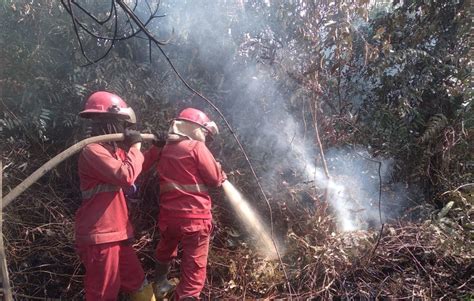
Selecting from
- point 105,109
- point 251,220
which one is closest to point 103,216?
point 105,109

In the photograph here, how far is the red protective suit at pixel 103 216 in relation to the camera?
10.8 feet

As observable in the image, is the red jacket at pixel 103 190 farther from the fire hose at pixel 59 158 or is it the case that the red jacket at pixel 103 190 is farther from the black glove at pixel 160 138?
the black glove at pixel 160 138

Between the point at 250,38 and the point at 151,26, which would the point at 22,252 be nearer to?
the point at 151,26

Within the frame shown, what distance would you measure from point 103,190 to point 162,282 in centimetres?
116

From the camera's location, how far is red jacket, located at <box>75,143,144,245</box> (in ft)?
10.8

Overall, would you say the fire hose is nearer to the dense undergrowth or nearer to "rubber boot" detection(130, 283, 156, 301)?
the dense undergrowth

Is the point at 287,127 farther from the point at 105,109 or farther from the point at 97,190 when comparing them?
the point at 97,190

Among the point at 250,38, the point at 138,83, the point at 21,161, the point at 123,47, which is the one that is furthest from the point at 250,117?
the point at 21,161

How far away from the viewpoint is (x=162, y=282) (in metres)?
3.95

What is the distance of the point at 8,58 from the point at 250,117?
2894 mm

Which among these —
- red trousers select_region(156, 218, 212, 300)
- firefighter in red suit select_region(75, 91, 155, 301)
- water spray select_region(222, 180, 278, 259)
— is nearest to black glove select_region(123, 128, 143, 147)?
firefighter in red suit select_region(75, 91, 155, 301)

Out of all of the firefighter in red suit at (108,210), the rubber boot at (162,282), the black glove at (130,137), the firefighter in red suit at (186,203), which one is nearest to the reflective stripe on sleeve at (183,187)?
the firefighter in red suit at (186,203)

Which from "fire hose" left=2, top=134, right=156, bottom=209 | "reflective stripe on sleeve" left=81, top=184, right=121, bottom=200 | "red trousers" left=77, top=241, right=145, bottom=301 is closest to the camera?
"fire hose" left=2, top=134, right=156, bottom=209

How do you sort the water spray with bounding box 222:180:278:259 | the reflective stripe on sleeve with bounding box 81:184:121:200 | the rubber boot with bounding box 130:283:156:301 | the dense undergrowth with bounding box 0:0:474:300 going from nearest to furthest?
the reflective stripe on sleeve with bounding box 81:184:121:200 → the rubber boot with bounding box 130:283:156:301 → the dense undergrowth with bounding box 0:0:474:300 → the water spray with bounding box 222:180:278:259
